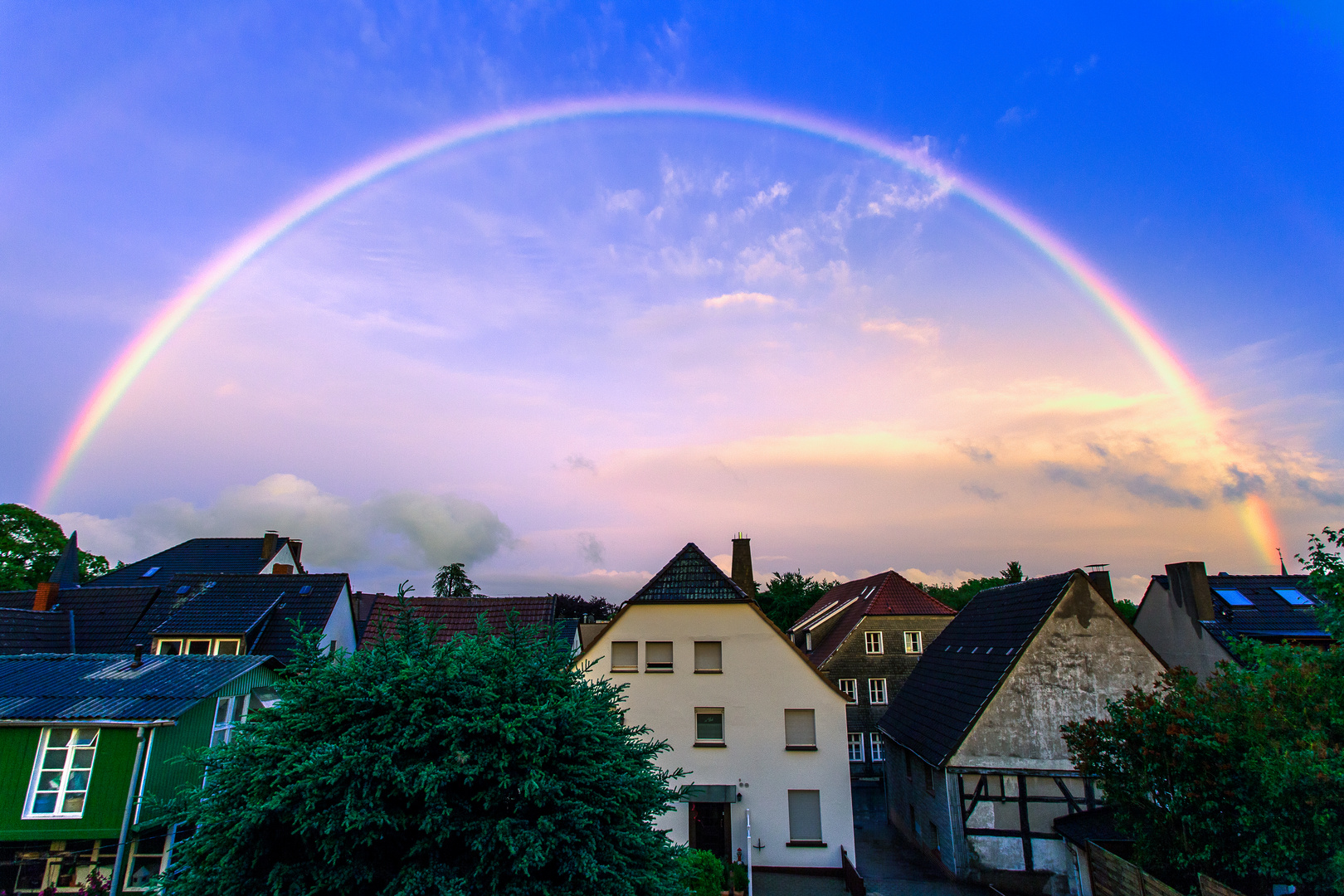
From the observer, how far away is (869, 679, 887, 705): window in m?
39.5

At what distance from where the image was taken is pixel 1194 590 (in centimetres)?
2525

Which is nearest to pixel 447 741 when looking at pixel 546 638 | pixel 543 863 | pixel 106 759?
pixel 543 863

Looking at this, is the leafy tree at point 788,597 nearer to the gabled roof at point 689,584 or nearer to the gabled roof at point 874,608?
the gabled roof at point 874,608

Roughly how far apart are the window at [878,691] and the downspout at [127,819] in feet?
111

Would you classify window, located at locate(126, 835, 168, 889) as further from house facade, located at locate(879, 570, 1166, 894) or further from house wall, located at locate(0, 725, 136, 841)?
house facade, located at locate(879, 570, 1166, 894)

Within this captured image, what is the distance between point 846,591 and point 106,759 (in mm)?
43144

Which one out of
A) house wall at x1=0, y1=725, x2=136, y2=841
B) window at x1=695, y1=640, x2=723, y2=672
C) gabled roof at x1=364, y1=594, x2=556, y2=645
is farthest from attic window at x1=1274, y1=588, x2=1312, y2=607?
house wall at x1=0, y1=725, x2=136, y2=841

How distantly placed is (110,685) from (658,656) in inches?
614

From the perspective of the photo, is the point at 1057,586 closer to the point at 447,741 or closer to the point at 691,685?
the point at 691,685

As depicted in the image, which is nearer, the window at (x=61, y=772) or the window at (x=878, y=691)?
the window at (x=61, y=772)

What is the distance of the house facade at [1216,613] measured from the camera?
2420 cm

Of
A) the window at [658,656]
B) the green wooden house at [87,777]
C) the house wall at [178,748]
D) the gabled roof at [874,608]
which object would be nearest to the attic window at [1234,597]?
the gabled roof at [874,608]

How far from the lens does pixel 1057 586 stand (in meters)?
20.5

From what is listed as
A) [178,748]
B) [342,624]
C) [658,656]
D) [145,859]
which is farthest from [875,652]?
[145,859]
